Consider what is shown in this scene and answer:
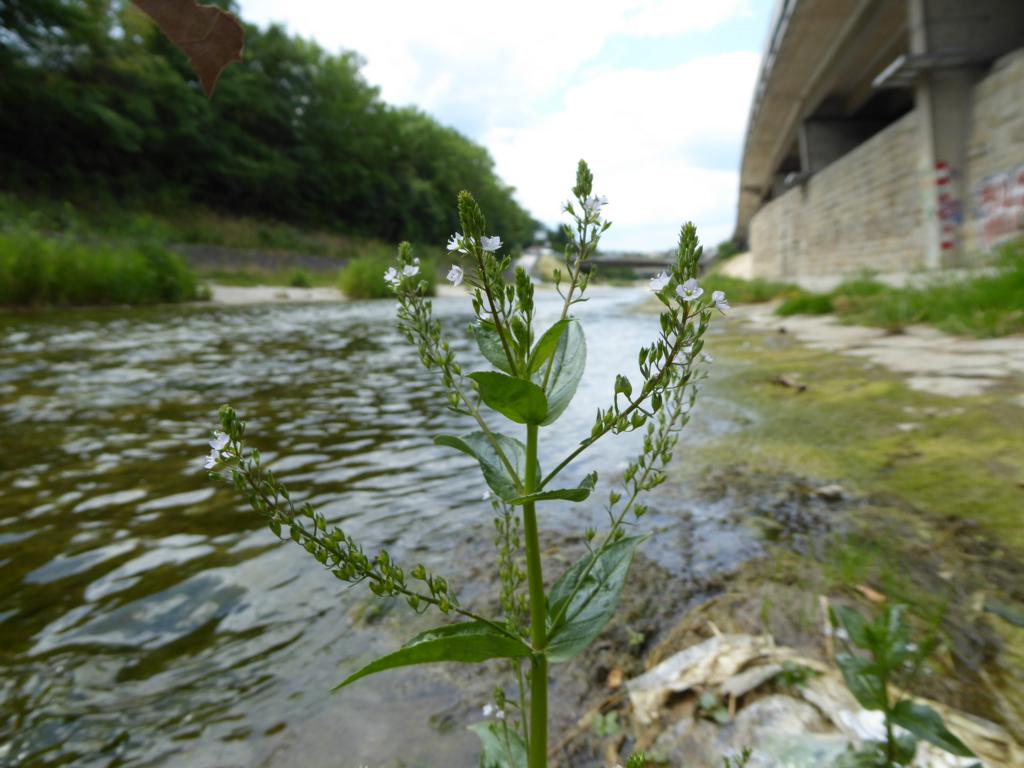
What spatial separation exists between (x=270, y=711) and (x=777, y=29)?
24170 millimetres

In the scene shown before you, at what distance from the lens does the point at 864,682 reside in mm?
1419

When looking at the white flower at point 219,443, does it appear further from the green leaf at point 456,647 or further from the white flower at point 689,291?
the white flower at point 689,291

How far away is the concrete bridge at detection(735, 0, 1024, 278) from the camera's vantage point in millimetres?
12641

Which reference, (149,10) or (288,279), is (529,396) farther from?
(288,279)

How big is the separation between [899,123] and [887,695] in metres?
19.0

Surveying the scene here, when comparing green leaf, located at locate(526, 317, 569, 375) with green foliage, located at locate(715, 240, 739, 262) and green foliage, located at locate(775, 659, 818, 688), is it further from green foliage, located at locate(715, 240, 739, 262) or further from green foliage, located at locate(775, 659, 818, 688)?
green foliage, located at locate(715, 240, 739, 262)

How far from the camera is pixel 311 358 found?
391 inches

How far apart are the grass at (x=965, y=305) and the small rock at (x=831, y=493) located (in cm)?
555

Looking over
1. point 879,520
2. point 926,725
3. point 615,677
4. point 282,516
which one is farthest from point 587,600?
point 879,520

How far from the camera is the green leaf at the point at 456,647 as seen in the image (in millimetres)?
866

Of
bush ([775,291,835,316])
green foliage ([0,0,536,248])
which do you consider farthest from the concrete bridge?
green foliage ([0,0,536,248])

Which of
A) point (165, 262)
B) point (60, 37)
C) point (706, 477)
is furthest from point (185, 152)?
A: point (706, 477)

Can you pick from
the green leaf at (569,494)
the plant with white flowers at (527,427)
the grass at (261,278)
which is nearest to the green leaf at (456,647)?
the plant with white flowers at (527,427)

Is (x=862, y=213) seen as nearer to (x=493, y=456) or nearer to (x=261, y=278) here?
(x=493, y=456)
